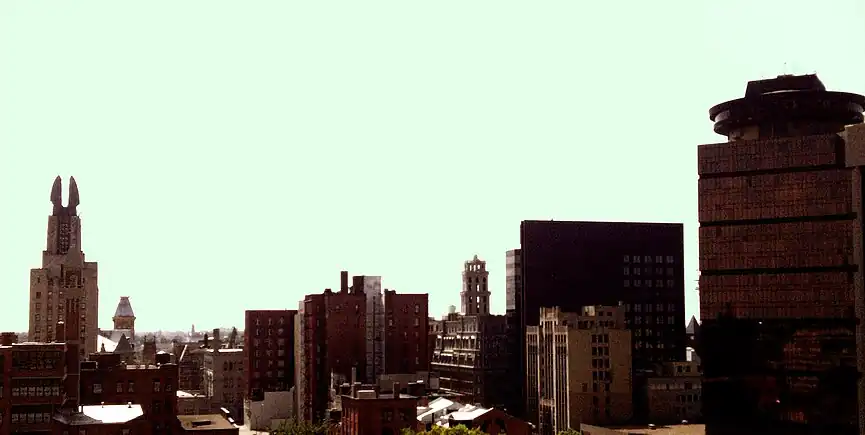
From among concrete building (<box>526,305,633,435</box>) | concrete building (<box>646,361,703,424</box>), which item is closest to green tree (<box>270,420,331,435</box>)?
concrete building (<box>526,305,633,435</box>)

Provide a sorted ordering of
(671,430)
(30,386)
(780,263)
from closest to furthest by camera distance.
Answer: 1. (780,263)
2. (30,386)
3. (671,430)

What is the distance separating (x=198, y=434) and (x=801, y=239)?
84.3 meters

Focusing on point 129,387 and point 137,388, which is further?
point 137,388

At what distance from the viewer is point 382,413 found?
5389 inches

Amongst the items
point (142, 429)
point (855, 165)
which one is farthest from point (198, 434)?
point (855, 165)

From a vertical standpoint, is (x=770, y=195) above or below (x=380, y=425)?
above

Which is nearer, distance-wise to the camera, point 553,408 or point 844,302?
point 844,302

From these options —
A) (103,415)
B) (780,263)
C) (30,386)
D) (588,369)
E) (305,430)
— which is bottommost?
(305,430)

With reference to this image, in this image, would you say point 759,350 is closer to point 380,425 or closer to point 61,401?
point 380,425

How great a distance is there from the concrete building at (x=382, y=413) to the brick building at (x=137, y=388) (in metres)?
25.4

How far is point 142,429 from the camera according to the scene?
13225 centimetres

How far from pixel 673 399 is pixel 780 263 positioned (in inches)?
2646

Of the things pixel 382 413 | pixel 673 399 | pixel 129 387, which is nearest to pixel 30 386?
pixel 129 387

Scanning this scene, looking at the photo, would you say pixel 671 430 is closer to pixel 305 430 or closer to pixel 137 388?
pixel 305 430
